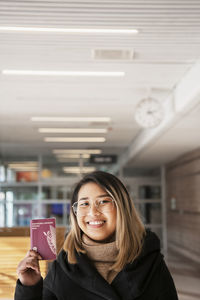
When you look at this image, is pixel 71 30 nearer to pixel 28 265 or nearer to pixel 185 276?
pixel 28 265

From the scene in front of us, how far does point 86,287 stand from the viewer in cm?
151

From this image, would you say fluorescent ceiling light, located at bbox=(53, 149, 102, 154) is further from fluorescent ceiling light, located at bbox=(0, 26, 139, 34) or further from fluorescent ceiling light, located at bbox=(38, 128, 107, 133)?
fluorescent ceiling light, located at bbox=(0, 26, 139, 34)

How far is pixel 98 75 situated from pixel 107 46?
124 centimetres

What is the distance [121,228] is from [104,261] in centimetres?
13

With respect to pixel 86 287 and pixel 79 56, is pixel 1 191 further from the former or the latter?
pixel 86 287

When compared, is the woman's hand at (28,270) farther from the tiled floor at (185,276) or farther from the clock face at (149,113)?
the tiled floor at (185,276)

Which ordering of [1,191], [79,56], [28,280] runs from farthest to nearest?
[1,191] < [79,56] < [28,280]

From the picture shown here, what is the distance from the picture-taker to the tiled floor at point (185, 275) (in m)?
7.66

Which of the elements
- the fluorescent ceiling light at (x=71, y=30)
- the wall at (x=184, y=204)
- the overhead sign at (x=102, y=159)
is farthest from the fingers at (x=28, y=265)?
the overhead sign at (x=102, y=159)

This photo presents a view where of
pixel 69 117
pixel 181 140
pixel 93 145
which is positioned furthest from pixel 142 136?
pixel 93 145

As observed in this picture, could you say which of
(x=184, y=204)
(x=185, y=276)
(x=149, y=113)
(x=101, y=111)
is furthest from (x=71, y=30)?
(x=184, y=204)

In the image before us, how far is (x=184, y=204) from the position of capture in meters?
13.2

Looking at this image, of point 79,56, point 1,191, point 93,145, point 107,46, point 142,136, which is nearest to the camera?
point 107,46

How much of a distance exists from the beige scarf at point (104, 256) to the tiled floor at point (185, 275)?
605 centimetres
